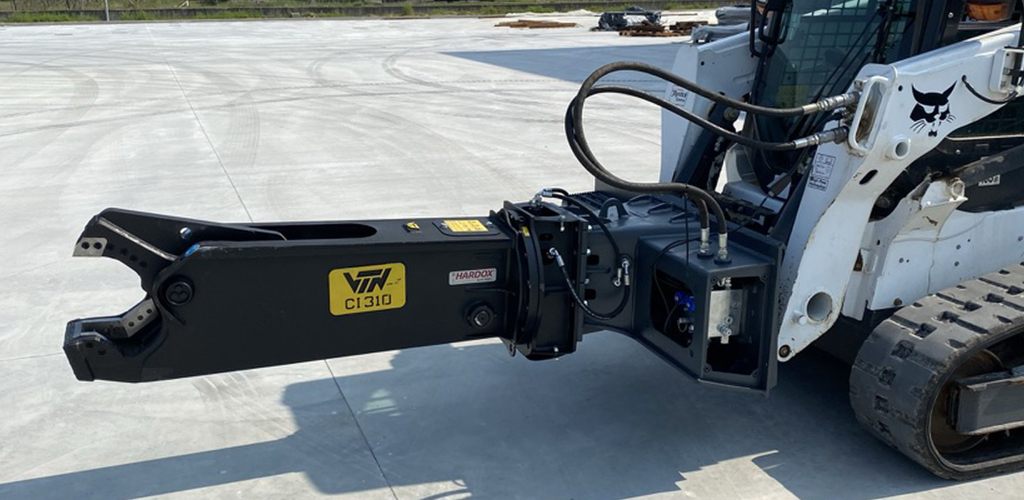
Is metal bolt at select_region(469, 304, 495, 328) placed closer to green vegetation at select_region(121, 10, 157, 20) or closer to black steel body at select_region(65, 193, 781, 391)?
black steel body at select_region(65, 193, 781, 391)

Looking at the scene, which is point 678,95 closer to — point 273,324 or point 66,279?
point 273,324

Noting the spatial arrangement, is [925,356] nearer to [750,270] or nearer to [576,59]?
[750,270]

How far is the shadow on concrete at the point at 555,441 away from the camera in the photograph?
417cm

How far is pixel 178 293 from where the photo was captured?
366cm

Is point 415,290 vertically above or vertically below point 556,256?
below

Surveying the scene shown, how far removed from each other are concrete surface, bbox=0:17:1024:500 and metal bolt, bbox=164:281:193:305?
35.1 inches

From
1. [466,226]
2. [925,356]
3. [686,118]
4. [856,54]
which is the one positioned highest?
[856,54]

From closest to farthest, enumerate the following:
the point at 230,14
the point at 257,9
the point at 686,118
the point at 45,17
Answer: the point at 686,118
the point at 45,17
the point at 230,14
the point at 257,9

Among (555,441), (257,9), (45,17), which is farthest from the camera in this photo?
(257,9)

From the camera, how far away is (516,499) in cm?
405

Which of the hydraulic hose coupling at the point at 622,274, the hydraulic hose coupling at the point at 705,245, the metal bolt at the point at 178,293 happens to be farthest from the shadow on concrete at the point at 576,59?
the metal bolt at the point at 178,293

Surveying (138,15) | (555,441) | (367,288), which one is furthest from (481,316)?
(138,15)

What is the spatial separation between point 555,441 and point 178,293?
1.80 m

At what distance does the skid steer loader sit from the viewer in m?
3.74
